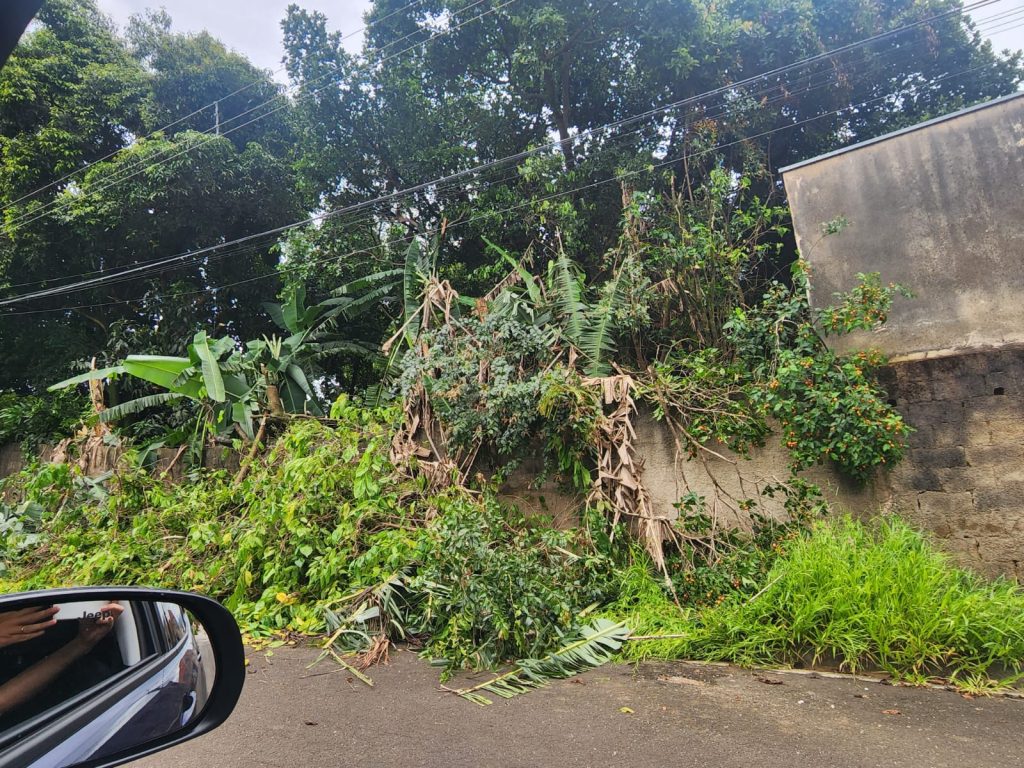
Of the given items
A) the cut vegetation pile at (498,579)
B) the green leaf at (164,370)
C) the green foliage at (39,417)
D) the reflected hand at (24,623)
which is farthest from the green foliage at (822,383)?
the green foliage at (39,417)

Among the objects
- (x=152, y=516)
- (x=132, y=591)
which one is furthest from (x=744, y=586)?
(x=152, y=516)

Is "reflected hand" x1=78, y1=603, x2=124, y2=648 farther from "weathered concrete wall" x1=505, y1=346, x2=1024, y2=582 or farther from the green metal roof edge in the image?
the green metal roof edge

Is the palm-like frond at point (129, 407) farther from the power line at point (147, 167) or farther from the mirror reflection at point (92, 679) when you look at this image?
the mirror reflection at point (92, 679)

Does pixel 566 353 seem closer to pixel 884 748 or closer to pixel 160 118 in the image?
pixel 884 748

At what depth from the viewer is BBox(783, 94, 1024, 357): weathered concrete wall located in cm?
499

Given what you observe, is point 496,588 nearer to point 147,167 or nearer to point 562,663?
point 562,663

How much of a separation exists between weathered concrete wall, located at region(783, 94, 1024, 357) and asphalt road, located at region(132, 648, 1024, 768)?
288cm

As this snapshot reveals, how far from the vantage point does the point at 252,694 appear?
Answer: 3.94 metres

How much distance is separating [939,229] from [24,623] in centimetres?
613

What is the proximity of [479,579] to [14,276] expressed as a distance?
14.5m

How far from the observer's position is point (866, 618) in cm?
378

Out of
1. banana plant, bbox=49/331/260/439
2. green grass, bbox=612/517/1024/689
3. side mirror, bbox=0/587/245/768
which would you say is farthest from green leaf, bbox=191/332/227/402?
side mirror, bbox=0/587/245/768

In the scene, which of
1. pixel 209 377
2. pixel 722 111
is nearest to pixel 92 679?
pixel 209 377

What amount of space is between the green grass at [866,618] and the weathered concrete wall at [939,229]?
5.63ft
